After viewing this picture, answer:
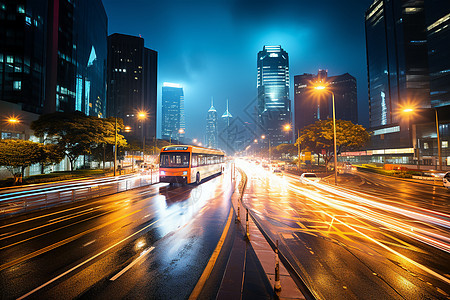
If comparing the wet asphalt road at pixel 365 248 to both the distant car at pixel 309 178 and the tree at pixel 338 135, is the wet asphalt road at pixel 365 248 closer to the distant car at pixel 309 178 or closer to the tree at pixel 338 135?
the distant car at pixel 309 178

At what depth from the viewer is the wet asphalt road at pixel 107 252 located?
4961mm

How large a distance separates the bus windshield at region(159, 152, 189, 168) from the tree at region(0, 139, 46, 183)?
1711 centimetres

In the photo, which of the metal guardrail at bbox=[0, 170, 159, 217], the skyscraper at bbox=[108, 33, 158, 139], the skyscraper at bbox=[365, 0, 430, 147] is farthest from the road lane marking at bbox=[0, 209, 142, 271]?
the skyscraper at bbox=[108, 33, 158, 139]

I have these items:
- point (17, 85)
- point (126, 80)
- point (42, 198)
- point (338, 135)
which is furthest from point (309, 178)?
point (126, 80)

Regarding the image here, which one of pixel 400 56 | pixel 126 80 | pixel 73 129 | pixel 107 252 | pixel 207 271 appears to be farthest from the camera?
pixel 126 80

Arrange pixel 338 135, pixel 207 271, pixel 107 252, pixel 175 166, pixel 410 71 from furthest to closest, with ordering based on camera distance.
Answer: pixel 410 71 < pixel 338 135 < pixel 175 166 < pixel 107 252 < pixel 207 271

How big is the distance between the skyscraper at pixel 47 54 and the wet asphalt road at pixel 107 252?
187ft

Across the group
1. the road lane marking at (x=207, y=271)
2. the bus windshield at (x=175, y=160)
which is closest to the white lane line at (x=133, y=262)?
the road lane marking at (x=207, y=271)

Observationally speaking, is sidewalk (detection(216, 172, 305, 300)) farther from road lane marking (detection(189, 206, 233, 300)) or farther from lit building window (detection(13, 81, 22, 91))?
lit building window (detection(13, 81, 22, 91))

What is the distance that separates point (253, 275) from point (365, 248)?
4819 millimetres

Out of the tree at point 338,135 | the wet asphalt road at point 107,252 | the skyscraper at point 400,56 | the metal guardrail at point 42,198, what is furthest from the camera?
the skyscraper at point 400,56

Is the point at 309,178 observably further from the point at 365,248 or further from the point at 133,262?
the point at 133,262

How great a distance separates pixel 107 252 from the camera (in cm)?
697

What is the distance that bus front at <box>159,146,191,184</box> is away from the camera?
67.1 ft
